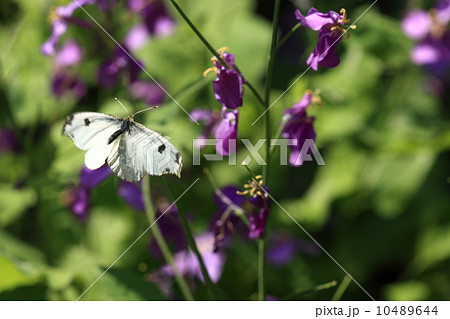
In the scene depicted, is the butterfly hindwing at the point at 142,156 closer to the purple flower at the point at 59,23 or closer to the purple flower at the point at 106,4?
the purple flower at the point at 59,23

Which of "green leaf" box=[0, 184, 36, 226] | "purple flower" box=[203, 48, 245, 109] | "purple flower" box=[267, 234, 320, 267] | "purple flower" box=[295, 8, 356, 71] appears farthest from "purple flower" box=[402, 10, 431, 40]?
"green leaf" box=[0, 184, 36, 226]

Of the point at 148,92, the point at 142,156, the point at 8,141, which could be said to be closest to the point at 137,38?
the point at 148,92

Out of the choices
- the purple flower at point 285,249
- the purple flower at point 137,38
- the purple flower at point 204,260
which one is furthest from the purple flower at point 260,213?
the purple flower at point 137,38

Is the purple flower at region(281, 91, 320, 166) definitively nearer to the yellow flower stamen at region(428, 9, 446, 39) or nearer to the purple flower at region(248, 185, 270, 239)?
the purple flower at region(248, 185, 270, 239)

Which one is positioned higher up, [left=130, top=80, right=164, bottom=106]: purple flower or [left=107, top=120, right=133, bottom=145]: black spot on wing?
[left=130, top=80, right=164, bottom=106]: purple flower

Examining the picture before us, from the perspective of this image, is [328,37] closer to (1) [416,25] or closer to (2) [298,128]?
(2) [298,128]
